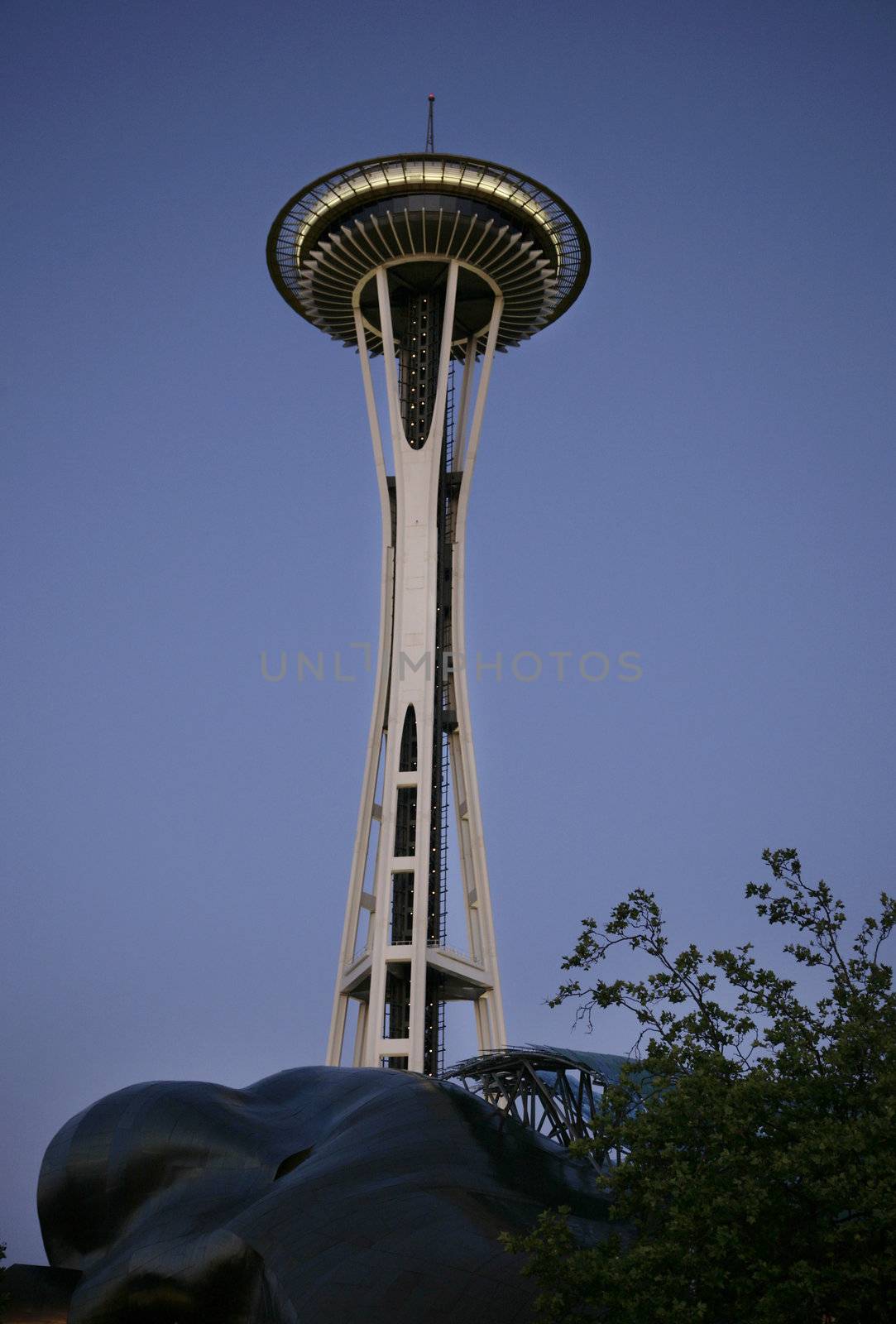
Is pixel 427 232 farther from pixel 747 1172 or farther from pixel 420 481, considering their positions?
pixel 747 1172

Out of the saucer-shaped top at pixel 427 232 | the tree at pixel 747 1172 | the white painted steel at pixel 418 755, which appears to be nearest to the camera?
the tree at pixel 747 1172

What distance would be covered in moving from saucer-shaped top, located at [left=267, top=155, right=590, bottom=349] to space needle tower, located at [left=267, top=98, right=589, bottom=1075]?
0.27 feet

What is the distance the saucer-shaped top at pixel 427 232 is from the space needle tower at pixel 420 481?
8 centimetres

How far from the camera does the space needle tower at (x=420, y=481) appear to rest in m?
68.2

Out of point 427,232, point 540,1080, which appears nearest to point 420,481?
point 427,232

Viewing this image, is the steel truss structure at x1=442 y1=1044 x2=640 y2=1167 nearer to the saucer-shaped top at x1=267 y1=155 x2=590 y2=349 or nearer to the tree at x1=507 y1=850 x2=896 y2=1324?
the tree at x1=507 y1=850 x2=896 y2=1324

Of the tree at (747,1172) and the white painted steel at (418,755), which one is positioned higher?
the white painted steel at (418,755)

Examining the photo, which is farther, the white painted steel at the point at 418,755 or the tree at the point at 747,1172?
the white painted steel at the point at 418,755

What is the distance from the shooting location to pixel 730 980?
27.8 m

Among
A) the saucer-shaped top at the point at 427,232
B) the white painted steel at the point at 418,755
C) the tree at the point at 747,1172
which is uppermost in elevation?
the saucer-shaped top at the point at 427,232

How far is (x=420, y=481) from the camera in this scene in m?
73.0

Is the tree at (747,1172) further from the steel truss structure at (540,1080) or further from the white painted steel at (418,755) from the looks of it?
the white painted steel at (418,755)

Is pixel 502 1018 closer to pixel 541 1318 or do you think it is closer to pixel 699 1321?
pixel 541 1318

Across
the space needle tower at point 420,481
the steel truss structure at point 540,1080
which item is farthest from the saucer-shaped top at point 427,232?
the steel truss structure at point 540,1080
